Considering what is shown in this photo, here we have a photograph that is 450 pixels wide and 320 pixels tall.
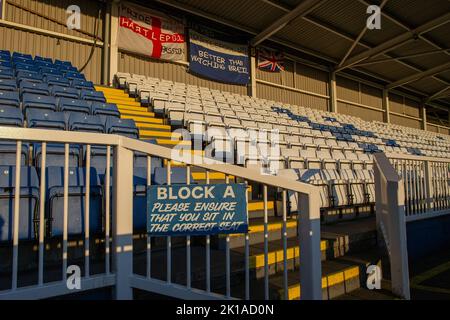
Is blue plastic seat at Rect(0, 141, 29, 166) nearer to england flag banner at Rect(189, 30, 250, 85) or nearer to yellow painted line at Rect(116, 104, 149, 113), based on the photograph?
yellow painted line at Rect(116, 104, 149, 113)

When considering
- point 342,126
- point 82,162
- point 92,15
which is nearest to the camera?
point 82,162

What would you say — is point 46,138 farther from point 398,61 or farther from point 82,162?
point 398,61

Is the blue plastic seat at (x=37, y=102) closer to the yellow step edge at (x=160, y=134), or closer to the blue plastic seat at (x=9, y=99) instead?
the blue plastic seat at (x=9, y=99)

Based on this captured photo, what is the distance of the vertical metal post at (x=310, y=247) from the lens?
208 cm

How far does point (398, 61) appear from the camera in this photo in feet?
52.1

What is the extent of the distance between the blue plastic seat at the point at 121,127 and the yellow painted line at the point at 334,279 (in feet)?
10.9

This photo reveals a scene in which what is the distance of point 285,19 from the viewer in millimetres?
11406

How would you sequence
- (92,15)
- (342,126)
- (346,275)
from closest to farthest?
(346,275) < (92,15) < (342,126)

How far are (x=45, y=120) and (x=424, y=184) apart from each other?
19.0 ft

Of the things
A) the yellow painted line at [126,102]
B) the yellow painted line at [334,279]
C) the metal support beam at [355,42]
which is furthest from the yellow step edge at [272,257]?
the metal support beam at [355,42]

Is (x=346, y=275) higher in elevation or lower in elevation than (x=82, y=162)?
lower

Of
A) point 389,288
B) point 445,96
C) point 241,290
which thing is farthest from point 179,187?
point 445,96
